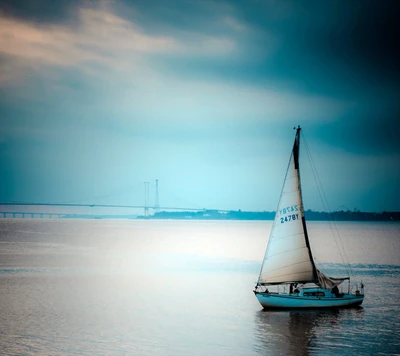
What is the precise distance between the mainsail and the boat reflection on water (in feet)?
8.30

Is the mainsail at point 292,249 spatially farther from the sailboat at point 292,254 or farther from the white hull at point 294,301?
the white hull at point 294,301

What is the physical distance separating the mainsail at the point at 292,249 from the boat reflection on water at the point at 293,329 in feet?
8.30

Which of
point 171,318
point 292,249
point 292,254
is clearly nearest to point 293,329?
point 292,254

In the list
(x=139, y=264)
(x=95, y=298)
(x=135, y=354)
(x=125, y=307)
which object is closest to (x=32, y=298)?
(x=95, y=298)

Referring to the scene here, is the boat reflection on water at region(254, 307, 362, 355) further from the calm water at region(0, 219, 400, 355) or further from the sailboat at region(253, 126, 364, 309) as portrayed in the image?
the sailboat at region(253, 126, 364, 309)

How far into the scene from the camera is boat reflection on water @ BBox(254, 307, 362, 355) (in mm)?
30875

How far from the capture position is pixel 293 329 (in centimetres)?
3528

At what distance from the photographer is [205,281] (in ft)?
197

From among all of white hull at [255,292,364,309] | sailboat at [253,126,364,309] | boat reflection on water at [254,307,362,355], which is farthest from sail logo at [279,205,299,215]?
boat reflection on water at [254,307,362,355]

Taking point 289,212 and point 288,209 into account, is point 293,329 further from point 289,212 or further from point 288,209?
point 288,209

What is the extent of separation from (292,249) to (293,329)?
707 centimetres

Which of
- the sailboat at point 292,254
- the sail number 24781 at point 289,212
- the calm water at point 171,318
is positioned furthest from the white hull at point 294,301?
the sail number 24781 at point 289,212

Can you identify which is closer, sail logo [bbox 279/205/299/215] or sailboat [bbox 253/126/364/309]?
sailboat [bbox 253/126/364/309]

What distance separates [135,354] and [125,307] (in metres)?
13.9
